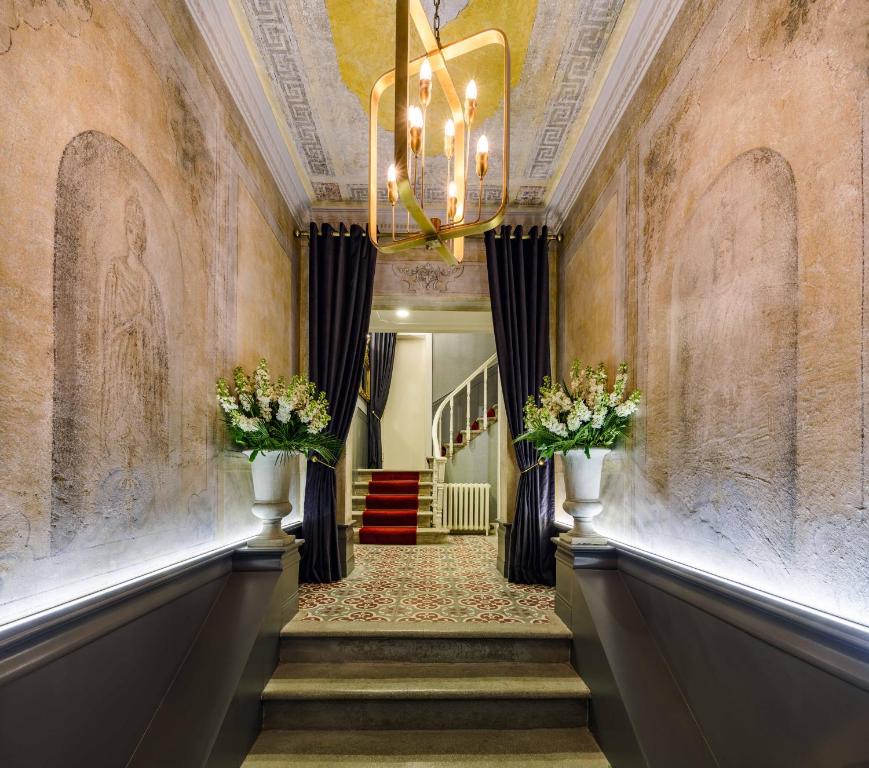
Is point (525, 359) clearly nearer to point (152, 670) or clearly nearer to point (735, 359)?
point (735, 359)

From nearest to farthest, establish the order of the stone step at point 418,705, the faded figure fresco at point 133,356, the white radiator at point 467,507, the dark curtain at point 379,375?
the faded figure fresco at point 133,356 → the stone step at point 418,705 → the white radiator at point 467,507 → the dark curtain at point 379,375

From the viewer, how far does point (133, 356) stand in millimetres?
1881

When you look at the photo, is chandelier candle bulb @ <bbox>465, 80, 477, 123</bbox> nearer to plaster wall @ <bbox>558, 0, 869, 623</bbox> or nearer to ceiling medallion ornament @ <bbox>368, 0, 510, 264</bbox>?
ceiling medallion ornament @ <bbox>368, 0, 510, 264</bbox>

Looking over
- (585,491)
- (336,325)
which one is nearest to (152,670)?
(585,491)

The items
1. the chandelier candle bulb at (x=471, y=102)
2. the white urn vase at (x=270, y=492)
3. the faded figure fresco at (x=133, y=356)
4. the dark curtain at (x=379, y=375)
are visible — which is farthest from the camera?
the dark curtain at (x=379, y=375)

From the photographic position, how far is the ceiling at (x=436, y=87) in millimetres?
2592

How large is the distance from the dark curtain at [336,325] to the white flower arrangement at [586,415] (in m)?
1.82

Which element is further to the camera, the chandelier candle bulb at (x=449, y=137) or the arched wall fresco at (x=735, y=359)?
the chandelier candle bulb at (x=449, y=137)

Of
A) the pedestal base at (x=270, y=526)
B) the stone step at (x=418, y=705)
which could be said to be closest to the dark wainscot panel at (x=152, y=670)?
the pedestal base at (x=270, y=526)

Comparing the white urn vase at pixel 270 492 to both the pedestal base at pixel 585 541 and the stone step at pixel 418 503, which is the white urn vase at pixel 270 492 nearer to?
the pedestal base at pixel 585 541

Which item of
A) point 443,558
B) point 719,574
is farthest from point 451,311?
point 719,574

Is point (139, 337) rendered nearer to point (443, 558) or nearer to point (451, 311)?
point (451, 311)

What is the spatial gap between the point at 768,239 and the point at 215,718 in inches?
109

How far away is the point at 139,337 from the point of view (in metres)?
1.92
